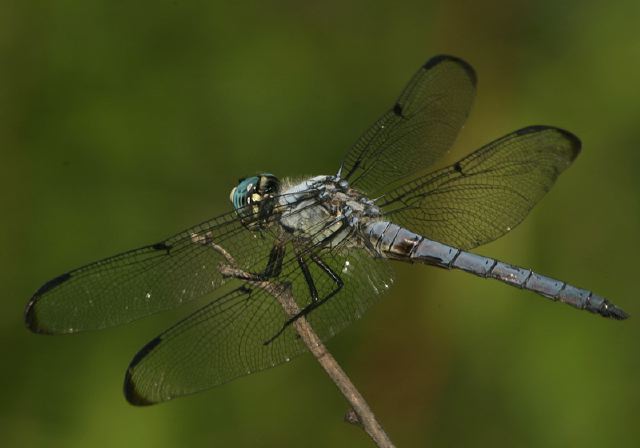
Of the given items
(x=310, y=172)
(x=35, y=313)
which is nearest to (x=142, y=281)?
(x=35, y=313)

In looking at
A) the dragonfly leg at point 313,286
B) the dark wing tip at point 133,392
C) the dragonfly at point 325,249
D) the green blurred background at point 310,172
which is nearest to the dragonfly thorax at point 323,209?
the dragonfly at point 325,249

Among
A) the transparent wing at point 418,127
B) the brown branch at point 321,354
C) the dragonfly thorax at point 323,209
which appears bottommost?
the brown branch at point 321,354

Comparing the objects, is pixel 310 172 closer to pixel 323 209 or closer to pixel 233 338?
pixel 323 209

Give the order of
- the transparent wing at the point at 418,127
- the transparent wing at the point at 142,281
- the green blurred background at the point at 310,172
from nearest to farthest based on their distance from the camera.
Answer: the transparent wing at the point at 142,281
the green blurred background at the point at 310,172
the transparent wing at the point at 418,127

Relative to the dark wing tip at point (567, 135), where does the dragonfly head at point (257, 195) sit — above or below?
above

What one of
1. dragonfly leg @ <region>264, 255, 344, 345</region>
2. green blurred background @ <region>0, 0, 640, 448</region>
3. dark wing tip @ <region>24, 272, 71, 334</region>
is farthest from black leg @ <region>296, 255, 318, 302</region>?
dark wing tip @ <region>24, 272, 71, 334</region>

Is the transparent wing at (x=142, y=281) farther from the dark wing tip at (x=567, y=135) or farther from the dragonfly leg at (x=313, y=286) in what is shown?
the dark wing tip at (x=567, y=135)

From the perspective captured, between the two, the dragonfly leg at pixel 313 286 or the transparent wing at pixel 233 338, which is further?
the dragonfly leg at pixel 313 286
